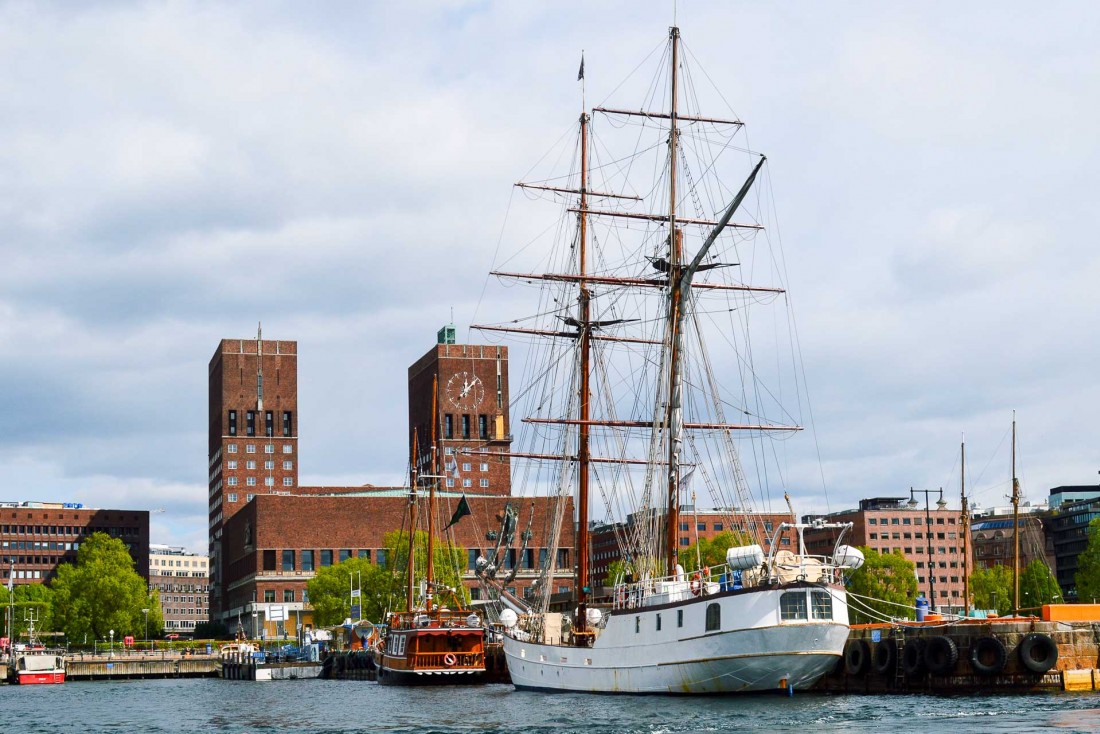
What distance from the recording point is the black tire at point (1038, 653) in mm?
60062

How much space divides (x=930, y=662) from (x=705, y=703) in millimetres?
10560

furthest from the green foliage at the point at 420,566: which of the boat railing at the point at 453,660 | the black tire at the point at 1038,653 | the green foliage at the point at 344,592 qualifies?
the black tire at the point at 1038,653

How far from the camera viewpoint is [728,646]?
62.7m

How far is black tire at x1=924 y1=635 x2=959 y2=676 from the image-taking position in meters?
62.5

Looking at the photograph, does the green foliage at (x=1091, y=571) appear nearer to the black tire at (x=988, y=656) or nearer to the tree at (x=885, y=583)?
the tree at (x=885, y=583)

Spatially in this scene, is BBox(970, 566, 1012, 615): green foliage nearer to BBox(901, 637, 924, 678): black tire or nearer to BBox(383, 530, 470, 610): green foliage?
BBox(383, 530, 470, 610): green foliage

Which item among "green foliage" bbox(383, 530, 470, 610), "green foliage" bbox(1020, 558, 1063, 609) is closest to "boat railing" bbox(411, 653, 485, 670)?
"green foliage" bbox(383, 530, 470, 610)

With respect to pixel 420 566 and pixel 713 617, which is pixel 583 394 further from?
pixel 420 566

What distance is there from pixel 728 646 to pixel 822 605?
452cm

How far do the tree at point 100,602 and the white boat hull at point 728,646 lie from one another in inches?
4914

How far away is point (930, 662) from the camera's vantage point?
63156mm

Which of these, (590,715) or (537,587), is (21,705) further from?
(590,715)

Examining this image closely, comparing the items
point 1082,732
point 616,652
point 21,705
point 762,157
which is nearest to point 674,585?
point 616,652

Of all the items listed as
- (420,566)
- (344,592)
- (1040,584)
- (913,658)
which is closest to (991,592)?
(1040,584)
